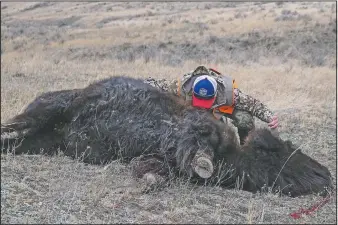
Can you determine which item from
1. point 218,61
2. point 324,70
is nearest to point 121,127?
point 324,70

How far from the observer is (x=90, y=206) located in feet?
13.6

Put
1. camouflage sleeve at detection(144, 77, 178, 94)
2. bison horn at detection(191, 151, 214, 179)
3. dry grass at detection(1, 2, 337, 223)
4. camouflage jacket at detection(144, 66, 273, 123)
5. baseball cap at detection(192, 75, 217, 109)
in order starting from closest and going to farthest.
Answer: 1. dry grass at detection(1, 2, 337, 223)
2. bison horn at detection(191, 151, 214, 179)
3. baseball cap at detection(192, 75, 217, 109)
4. camouflage jacket at detection(144, 66, 273, 123)
5. camouflage sleeve at detection(144, 77, 178, 94)

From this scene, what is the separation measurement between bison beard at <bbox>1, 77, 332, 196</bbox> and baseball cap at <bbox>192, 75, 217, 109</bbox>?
187 mm

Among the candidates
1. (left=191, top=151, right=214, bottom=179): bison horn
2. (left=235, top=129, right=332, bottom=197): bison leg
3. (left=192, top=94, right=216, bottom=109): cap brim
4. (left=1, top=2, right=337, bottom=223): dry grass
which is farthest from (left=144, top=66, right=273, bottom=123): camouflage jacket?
(left=191, top=151, right=214, bottom=179): bison horn

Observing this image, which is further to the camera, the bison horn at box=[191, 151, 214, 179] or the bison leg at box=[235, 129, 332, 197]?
the bison leg at box=[235, 129, 332, 197]

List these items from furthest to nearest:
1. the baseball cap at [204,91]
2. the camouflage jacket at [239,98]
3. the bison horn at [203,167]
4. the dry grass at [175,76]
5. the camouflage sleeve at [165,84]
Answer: the camouflage sleeve at [165,84] < the camouflage jacket at [239,98] < the baseball cap at [204,91] < the bison horn at [203,167] < the dry grass at [175,76]

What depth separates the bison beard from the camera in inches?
205

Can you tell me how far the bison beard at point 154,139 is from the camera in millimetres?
5211

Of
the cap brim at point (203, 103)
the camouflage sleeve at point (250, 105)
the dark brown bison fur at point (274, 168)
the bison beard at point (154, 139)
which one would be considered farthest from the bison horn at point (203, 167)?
the camouflage sleeve at point (250, 105)

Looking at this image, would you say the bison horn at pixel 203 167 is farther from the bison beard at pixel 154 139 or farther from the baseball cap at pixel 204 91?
the baseball cap at pixel 204 91

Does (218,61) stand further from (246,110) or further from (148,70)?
(246,110)

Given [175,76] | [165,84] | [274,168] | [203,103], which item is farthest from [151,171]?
[175,76]

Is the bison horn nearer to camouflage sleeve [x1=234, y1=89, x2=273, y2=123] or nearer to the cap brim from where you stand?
the cap brim

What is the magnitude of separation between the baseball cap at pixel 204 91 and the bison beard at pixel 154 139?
0.19 metres
